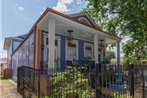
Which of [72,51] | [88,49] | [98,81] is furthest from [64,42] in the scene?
[98,81]

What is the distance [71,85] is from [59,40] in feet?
27.2

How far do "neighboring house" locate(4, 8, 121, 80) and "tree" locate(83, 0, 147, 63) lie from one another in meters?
1.61

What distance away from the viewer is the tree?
1633cm

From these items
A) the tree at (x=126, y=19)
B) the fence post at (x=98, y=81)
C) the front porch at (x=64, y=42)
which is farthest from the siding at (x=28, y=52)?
the fence post at (x=98, y=81)

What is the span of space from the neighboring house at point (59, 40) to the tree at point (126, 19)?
1614 mm

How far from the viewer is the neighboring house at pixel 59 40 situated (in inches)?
415

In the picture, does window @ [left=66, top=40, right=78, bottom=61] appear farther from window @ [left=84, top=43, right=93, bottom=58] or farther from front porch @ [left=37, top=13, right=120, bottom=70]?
window @ [left=84, top=43, right=93, bottom=58]

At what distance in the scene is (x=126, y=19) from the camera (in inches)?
704

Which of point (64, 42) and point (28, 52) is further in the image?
point (28, 52)

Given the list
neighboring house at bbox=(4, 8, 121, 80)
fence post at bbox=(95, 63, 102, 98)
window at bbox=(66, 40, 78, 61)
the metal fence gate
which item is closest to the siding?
neighboring house at bbox=(4, 8, 121, 80)

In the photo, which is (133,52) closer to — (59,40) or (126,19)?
(126,19)

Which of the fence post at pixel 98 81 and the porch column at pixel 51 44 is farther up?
the porch column at pixel 51 44

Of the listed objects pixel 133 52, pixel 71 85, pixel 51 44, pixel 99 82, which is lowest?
pixel 71 85

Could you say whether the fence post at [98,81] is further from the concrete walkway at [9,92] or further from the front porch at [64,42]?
the concrete walkway at [9,92]
